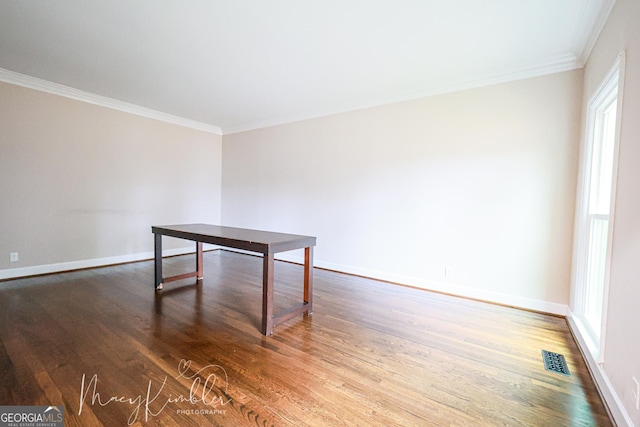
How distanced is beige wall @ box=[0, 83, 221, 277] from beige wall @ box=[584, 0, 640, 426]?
18.2 feet

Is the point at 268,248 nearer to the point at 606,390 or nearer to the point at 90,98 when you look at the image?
the point at 606,390

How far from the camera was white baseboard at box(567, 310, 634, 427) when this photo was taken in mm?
1343

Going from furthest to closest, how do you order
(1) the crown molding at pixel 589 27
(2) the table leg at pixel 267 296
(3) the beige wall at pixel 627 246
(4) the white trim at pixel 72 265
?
(4) the white trim at pixel 72 265 < (2) the table leg at pixel 267 296 < (1) the crown molding at pixel 589 27 < (3) the beige wall at pixel 627 246

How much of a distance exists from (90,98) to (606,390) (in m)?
6.07

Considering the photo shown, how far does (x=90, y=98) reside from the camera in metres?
4.01

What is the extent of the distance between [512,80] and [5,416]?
4.58 m

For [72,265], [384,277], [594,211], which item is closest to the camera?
[594,211]

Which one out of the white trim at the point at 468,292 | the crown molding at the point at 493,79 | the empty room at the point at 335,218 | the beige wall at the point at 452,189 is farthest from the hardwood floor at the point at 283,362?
the crown molding at the point at 493,79

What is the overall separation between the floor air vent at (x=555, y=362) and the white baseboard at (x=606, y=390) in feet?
0.43

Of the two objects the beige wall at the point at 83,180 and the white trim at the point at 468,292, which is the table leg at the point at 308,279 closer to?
the white trim at the point at 468,292

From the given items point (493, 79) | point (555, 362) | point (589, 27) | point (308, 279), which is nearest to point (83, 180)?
point (308, 279)

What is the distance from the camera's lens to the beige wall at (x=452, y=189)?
2793mm

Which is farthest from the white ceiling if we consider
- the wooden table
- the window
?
the wooden table

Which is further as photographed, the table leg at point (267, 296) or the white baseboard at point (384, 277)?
the white baseboard at point (384, 277)
